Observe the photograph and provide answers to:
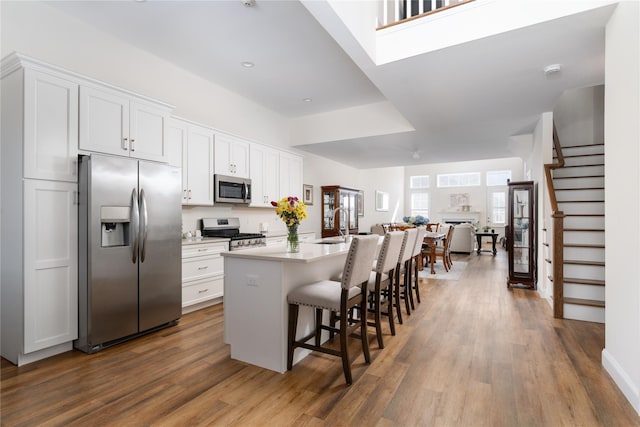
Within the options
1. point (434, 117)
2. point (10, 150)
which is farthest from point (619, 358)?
point (10, 150)

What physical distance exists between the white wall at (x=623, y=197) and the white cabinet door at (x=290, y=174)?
13.7 ft

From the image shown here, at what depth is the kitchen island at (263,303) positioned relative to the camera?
7.64 feet

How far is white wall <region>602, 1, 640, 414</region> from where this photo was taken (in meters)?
1.95

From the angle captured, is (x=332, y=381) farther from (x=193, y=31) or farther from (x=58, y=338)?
(x=193, y=31)

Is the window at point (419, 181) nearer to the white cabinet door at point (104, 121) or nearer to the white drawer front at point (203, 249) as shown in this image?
the white drawer front at point (203, 249)

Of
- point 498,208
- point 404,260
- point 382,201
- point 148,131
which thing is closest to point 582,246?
point 404,260

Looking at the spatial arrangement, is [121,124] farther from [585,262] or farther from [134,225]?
[585,262]

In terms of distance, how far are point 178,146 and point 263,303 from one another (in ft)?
7.76

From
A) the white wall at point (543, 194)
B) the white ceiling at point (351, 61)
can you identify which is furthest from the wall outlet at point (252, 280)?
the white wall at point (543, 194)

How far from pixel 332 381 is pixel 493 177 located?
1224cm

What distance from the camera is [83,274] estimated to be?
266 cm

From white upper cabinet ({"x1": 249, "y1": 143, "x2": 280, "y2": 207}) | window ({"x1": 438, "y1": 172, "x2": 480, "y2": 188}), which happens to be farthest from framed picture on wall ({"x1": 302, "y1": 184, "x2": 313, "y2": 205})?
window ({"x1": 438, "y1": 172, "x2": 480, "y2": 188})

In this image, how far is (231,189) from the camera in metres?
4.51

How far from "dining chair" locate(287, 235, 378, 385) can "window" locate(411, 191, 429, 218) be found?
11681 mm
